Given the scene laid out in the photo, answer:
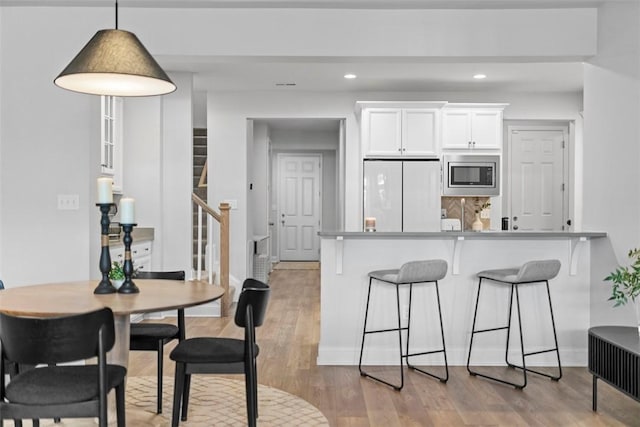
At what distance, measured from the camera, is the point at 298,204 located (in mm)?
12023

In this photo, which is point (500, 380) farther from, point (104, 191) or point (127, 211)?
point (104, 191)

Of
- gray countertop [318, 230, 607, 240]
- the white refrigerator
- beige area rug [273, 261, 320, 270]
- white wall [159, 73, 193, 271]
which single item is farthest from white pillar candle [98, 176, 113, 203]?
beige area rug [273, 261, 320, 270]

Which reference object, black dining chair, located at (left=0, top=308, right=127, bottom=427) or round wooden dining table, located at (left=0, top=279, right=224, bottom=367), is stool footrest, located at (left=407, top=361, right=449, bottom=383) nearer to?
round wooden dining table, located at (left=0, top=279, right=224, bottom=367)

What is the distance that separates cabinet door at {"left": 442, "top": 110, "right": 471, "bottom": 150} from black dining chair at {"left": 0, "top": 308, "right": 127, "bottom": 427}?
5.39 metres

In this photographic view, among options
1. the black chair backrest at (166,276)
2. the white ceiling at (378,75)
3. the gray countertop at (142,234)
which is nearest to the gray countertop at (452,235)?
the black chair backrest at (166,276)

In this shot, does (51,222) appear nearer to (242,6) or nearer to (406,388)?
(242,6)

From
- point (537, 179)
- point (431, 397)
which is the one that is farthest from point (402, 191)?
point (431, 397)

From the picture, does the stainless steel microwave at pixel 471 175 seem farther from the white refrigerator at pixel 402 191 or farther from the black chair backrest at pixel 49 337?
the black chair backrest at pixel 49 337

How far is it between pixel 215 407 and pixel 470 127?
15.4 feet

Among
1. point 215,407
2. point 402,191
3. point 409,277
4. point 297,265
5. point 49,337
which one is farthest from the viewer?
point 297,265

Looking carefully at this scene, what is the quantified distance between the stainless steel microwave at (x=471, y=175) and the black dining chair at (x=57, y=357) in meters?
5.22

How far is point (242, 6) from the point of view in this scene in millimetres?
4156

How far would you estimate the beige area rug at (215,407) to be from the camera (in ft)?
10.3

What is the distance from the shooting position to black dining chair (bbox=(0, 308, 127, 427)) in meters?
2.00
